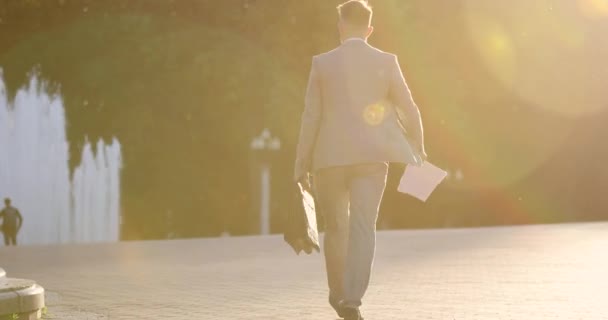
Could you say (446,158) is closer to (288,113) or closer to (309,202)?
(288,113)

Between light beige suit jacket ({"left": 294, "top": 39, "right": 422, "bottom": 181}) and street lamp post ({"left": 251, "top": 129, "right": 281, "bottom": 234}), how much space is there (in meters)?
18.9

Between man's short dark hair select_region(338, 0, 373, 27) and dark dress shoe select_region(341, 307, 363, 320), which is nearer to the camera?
dark dress shoe select_region(341, 307, 363, 320)

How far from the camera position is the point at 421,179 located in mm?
7789

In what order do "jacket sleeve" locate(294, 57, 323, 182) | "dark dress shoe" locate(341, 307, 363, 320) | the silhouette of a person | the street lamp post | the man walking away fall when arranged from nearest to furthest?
"dark dress shoe" locate(341, 307, 363, 320), the man walking away, "jacket sleeve" locate(294, 57, 323, 182), the street lamp post, the silhouette of a person

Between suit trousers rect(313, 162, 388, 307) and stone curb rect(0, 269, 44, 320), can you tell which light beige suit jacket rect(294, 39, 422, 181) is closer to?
suit trousers rect(313, 162, 388, 307)

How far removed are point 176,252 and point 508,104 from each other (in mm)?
14000

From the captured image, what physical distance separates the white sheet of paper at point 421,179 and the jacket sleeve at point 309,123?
0.62 metres

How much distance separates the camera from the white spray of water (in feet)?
92.3

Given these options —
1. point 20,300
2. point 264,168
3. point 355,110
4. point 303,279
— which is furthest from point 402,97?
point 264,168

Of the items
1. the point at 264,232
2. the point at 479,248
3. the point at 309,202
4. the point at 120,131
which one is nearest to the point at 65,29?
the point at 120,131

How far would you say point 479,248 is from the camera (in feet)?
55.6

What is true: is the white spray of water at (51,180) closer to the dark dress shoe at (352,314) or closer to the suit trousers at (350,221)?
the suit trousers at (350,221)

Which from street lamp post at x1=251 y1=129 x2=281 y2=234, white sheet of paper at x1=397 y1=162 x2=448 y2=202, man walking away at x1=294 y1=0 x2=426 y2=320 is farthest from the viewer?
street lamp post at x1=251 y1=129 x2=281 y2=234

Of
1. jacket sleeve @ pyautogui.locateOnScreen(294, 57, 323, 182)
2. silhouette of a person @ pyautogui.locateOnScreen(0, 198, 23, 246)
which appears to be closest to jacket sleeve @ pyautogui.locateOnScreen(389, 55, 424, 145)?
jacket sleeve @ pyautogui.locateOnScreen(294, 57, 323, 182)
